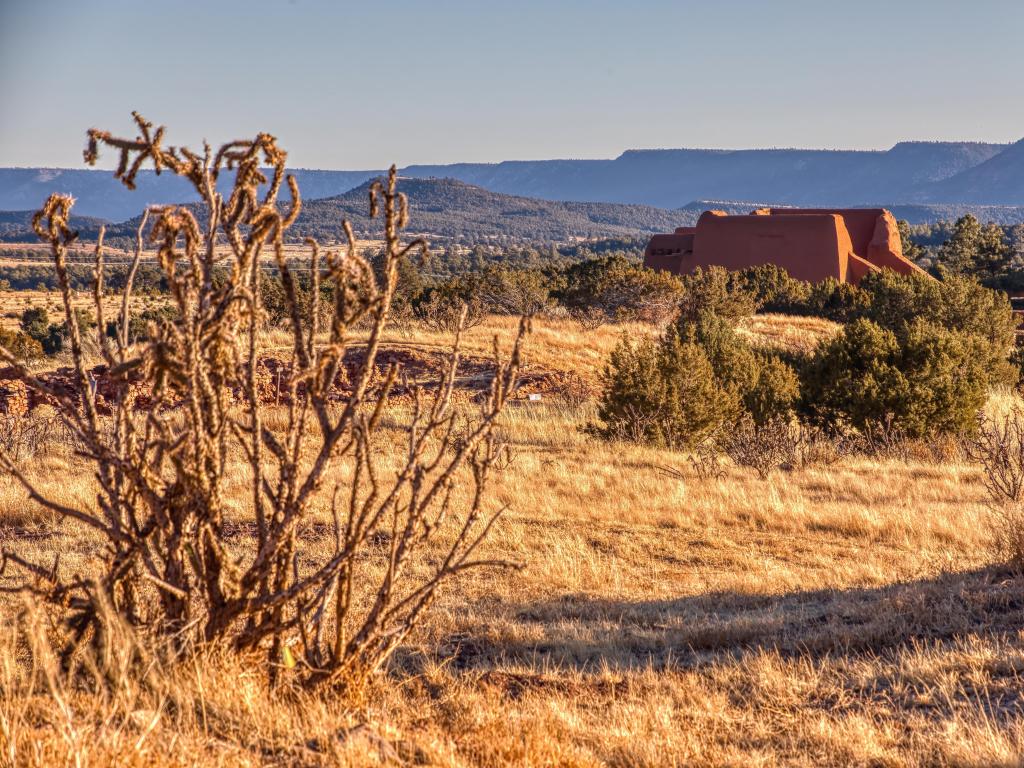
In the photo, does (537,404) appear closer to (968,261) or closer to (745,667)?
(745,667)

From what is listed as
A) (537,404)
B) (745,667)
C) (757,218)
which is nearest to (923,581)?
(745,667)

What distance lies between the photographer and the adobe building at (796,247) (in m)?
39.7

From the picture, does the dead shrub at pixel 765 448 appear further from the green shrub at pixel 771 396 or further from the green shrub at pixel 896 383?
the green shrub at pixel 896 383

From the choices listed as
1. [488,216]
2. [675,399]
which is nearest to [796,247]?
[675,399]

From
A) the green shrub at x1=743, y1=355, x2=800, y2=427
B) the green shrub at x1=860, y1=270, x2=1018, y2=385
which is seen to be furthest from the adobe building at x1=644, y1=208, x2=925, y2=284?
the green shrub at x1=743, y1=355, x2=800, y2=427

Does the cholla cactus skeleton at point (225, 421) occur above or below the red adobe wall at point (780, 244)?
below

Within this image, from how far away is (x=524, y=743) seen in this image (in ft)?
9.77

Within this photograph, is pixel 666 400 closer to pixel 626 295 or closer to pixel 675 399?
pixel 675 399

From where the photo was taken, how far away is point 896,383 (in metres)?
13.3

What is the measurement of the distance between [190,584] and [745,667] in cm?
227

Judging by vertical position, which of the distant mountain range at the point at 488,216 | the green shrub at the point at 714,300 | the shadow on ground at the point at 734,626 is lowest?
the shadow on ground at the point at 734,626

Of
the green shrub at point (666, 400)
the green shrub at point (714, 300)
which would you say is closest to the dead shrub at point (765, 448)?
the green shrub at point (666, 400)

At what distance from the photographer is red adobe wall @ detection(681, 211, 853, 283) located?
39656mm

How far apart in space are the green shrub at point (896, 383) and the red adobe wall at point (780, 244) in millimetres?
25782
